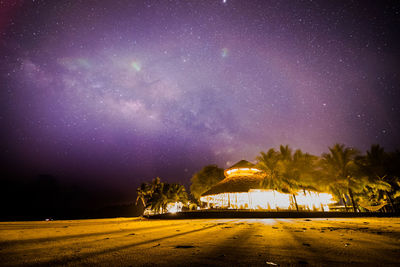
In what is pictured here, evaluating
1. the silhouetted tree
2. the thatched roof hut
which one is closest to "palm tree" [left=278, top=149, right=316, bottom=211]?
the thatched roof hut

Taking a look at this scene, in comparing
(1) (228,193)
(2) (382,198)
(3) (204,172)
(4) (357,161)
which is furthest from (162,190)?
(2) (382,198)

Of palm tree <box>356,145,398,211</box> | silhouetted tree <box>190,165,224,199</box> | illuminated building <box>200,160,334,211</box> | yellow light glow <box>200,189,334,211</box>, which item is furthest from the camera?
silhouetted tree <box>190,165,224,199</box>

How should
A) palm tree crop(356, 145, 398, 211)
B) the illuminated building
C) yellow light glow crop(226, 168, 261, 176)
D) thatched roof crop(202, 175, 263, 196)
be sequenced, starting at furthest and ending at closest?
1. yellow light glow crop(226, 168, 261, 176)
2. the illuminated building
3. thatched roof crop(202, 175, 263, 196)
4. palm tree crop(356, 145, 398, 211)

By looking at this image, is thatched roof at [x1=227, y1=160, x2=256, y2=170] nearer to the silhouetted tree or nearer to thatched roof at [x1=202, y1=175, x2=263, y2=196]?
thatched roof at [x1=202, y1=175, x2=263, y2=196]

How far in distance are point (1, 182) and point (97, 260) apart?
354ft

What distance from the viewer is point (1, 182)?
7338 centimetres

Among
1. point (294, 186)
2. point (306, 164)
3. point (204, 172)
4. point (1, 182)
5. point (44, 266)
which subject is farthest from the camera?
point (1, 182)

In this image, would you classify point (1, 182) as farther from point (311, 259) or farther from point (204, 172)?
point (311, 259)

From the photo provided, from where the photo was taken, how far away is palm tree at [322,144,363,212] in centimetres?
2106

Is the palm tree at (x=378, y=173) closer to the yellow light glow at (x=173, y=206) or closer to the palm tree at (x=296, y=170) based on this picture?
the palm tree at (x=296, y=170)

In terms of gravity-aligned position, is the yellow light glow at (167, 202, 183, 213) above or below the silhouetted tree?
below

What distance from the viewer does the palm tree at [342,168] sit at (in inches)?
829

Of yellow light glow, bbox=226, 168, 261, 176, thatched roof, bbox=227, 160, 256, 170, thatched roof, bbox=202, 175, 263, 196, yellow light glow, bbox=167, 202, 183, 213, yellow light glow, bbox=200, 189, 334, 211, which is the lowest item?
yellow light glow, bbox=167, 202, 183, 213

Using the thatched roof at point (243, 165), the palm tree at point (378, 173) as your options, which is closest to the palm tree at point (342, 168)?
the palm tree at point (378, 173)
